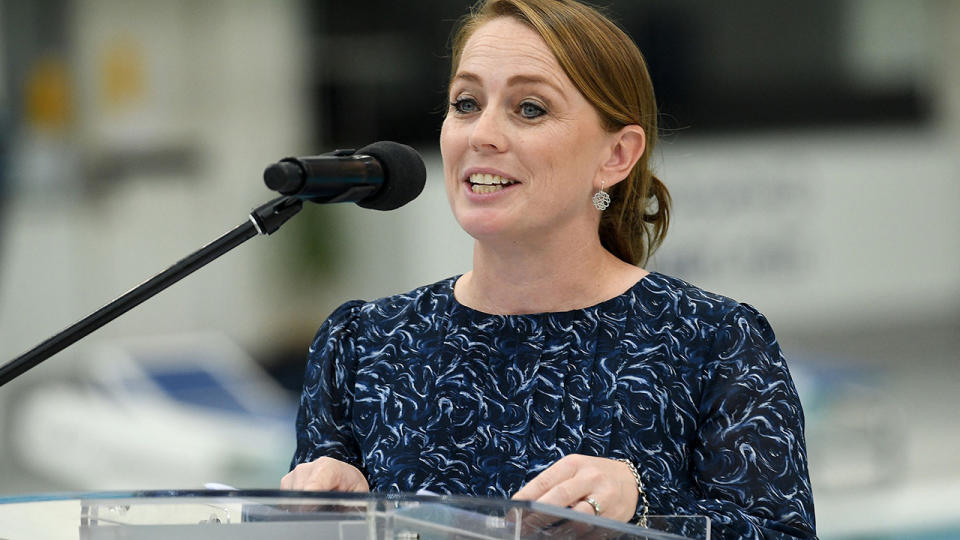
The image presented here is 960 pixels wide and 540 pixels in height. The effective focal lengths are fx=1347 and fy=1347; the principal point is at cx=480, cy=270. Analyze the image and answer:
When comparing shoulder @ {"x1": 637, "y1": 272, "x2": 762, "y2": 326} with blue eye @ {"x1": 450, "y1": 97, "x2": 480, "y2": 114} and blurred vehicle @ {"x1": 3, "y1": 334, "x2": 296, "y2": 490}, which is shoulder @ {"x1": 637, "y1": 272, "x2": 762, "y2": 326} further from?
blurred vehicle @ {"x1": 3, "y1": 334, "x2": 296, "y2": 490}

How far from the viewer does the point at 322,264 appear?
294 inches

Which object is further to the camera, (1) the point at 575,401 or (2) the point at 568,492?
(1) the point at 575,401

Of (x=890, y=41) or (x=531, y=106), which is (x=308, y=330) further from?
(x=531, y=106)

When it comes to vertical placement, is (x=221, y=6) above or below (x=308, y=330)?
above

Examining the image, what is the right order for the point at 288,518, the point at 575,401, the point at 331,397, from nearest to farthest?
1. the point at 288,518
2. the point at 575,401
3. the point at 331,397

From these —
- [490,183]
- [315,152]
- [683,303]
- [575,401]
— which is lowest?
[575,401]

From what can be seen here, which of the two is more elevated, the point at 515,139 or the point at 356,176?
the point at 515,139

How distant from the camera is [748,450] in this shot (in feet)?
4.97

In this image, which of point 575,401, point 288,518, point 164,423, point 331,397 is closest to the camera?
point 288,518

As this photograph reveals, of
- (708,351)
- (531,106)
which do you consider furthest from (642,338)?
(531,106)

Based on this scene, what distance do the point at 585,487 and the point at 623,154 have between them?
49 cm

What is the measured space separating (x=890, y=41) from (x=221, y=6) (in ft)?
13.6

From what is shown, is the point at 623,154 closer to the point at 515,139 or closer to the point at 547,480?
the point at 515,139

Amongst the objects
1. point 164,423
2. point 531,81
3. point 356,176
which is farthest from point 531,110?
point 164,423
